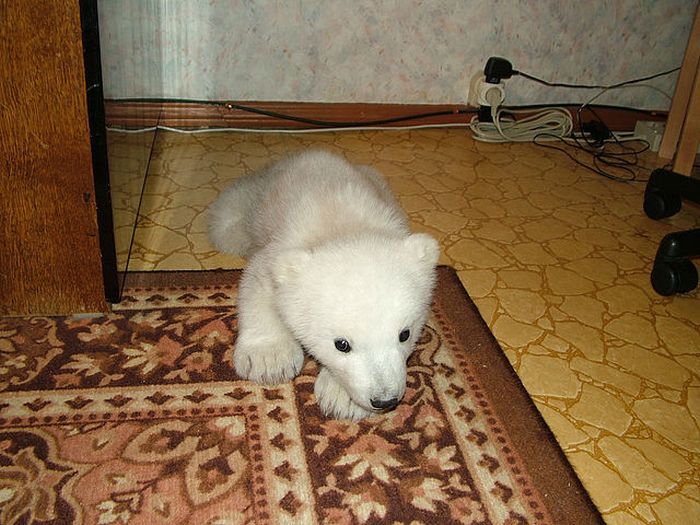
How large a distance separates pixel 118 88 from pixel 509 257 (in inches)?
59.2

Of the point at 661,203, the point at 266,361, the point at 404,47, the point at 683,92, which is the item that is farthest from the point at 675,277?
the point at 404,47

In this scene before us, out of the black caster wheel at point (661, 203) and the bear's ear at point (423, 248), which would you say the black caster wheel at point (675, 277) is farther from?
the bear's ear at point (423, 248)

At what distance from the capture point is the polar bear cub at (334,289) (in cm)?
135

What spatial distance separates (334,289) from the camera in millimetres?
1358

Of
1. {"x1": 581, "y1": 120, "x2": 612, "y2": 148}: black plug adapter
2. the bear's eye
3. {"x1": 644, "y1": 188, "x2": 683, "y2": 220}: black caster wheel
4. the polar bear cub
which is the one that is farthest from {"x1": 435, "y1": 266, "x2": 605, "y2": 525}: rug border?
{"x1": 581, "y1": 120, "x2": 612, "y2": 148}: black plug adapter

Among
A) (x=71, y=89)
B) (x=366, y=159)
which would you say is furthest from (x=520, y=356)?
(x=366, y=159)

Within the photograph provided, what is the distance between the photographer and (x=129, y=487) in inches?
51.5

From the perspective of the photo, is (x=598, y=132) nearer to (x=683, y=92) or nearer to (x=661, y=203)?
(x=683, y=92)

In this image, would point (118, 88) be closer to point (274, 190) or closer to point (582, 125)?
point (274, 190)

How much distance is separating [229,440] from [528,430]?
0.74 m

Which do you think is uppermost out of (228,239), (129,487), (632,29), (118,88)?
(632,29)

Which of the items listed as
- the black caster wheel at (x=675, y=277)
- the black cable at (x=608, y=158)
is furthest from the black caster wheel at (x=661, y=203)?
the black caster wheel at (x=675, y=277)

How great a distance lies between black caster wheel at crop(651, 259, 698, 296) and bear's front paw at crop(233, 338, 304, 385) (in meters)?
1.39

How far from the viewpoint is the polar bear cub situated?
4.42ft
